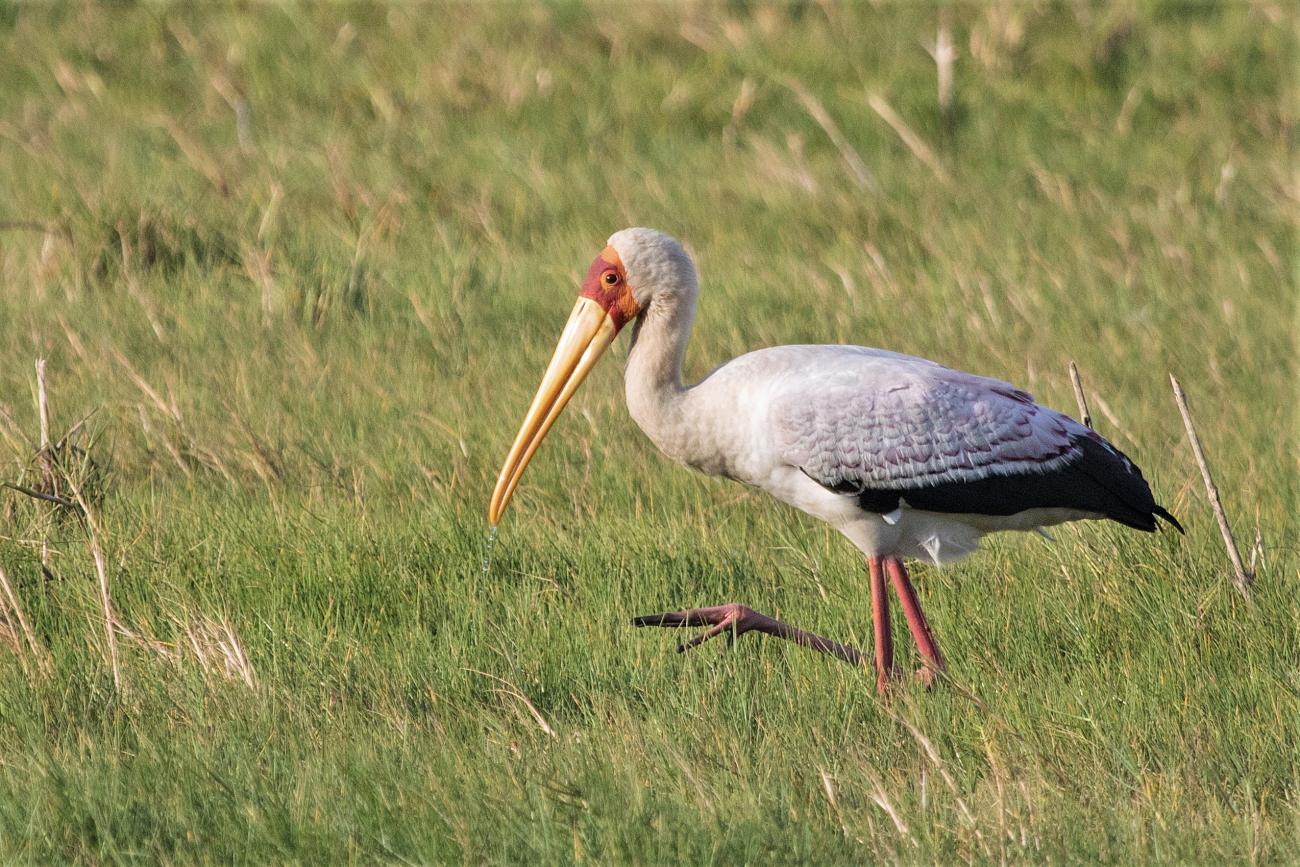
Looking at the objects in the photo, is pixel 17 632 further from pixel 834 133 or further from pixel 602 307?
pixel 834 133

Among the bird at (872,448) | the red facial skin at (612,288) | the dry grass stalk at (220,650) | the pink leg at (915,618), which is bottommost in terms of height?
the pink leg at (915,618)

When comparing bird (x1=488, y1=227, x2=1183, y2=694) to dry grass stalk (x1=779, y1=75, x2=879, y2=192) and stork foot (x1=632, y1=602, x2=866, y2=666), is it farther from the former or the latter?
dry grass stalk (x1=779, y1=75, x2=879, y2=192)

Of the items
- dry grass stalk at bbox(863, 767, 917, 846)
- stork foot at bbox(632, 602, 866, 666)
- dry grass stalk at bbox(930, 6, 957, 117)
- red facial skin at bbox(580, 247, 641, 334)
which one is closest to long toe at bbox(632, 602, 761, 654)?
stork foot at bbox(632, 602, 866, 666)

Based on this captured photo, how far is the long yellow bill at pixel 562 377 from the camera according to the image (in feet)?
14.7

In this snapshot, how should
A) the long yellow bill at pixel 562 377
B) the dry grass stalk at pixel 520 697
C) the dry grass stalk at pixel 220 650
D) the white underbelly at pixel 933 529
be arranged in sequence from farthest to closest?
1. the long yellow bill at pixel 562 377
2. the white underbelly at pixel 933 529
3. the dry grass stalk at pixel 220 650
4. the dry grass stalk at pixel 520 697

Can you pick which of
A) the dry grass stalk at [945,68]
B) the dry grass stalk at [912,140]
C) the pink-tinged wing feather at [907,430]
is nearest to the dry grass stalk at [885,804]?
the pink-tinged wing feather at [907,430]

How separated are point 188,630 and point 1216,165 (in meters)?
6.18

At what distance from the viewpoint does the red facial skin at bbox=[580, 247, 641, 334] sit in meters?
4.40

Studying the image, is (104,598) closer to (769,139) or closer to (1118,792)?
(1118,792)

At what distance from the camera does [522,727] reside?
368cm

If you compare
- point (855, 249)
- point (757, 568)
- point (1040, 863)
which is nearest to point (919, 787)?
point (1040, 863)

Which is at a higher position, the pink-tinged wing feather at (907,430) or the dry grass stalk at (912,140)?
the pink-tinged wing feather at (907,430)

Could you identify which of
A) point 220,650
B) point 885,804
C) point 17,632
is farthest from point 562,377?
point 885,804

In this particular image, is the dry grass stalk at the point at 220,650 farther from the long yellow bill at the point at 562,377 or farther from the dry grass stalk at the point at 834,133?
the dry grass stalk at the point at 834,133
